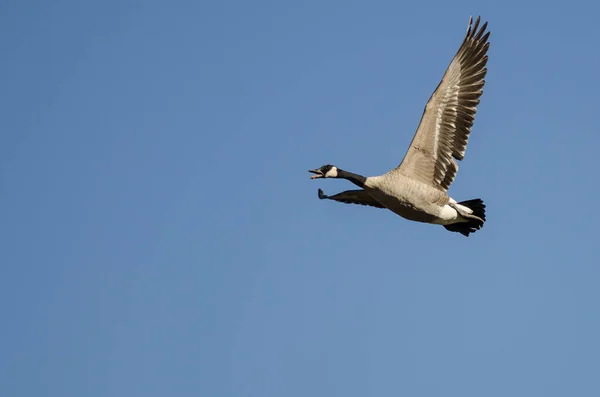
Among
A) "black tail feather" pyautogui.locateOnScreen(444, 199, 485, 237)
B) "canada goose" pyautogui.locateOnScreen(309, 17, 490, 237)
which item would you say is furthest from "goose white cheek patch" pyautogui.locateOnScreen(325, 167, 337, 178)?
"black tail feather" pyautogui.locateOnScreen(444, 199, 485, 237)

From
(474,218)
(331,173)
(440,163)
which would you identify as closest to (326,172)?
(331,173)

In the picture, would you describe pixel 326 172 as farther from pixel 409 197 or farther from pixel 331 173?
pixel 409 197

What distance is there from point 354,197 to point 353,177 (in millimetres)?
1410

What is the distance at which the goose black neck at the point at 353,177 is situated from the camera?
44.8 ft

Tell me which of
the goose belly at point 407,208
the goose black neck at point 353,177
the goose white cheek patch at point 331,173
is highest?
the goose white cheek patch at point 331,173

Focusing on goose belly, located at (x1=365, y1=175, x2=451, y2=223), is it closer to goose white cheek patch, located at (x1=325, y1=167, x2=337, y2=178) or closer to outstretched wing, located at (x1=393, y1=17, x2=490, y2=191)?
outstretched wing, located at (x1=393, y1=17, x2=490, y2=191)

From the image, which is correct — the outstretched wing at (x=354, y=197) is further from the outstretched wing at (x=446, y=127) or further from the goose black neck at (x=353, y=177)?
the outstretched wing at (x=446, y=127)

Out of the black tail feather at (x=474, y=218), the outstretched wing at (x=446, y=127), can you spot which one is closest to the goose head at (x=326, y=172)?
the outstretched wing at (x=446, y=127)

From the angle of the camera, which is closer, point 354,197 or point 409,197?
point 409,197

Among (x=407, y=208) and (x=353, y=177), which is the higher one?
(x=353, y=177)

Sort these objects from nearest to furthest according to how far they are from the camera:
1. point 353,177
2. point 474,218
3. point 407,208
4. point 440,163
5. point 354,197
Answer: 1. point 407,208
2. point 353,177
3. point 440,163
4. point 474,218
5. point 354,197

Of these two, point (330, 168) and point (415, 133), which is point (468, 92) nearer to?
point (415, 133)

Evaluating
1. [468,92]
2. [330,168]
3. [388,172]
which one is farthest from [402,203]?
[468,92]

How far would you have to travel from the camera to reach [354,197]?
15242 mm
